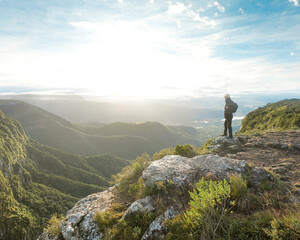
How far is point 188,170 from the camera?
830cm

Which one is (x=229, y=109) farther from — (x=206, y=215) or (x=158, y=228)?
(x=158, y=228)

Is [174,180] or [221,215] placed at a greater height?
[221,215]

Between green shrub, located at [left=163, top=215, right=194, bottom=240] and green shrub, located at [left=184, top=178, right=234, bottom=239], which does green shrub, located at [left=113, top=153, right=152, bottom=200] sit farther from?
green shrub, located at [left=184, top=178, right=234, bottom=239]

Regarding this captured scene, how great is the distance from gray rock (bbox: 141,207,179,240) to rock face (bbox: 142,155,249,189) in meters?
1.36

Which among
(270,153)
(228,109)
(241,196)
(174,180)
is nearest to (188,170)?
(174,180)

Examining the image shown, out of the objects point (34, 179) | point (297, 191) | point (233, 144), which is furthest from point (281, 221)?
point (34, 179)

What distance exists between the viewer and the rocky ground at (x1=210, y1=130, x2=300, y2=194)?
844 centimetres

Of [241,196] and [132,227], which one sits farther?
[132,227]

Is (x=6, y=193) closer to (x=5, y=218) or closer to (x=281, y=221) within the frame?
(x=5, y=218)

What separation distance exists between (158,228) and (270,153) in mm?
10180

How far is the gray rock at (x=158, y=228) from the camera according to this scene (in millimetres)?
5504

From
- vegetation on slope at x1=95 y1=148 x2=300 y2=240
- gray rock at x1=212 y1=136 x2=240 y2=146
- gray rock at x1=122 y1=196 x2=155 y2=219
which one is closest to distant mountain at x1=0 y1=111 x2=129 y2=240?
gray rock at x1=212 y1=136 x2=240 y2=146

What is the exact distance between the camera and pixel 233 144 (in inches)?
546

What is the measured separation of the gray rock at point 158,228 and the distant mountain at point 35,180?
11799 cm
